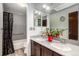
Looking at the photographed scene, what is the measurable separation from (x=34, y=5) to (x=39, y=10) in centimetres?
20

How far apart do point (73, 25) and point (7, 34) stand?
1.25m

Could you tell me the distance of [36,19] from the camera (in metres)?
2.30

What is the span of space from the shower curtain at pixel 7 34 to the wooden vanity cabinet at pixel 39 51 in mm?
451

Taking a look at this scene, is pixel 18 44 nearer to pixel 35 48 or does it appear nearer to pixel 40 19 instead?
pixel 35 48

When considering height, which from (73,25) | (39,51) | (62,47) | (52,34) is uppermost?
(73,25)

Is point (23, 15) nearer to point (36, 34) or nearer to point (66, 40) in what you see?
point (36, 34)

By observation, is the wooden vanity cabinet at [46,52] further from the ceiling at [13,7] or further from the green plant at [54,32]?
the ceiling at [13,7]

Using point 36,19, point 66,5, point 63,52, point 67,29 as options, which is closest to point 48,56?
point 63,52

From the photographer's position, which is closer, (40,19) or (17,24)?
(17,24)

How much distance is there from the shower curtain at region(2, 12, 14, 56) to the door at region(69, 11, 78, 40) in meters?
1.12

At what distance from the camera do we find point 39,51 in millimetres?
→ 2074

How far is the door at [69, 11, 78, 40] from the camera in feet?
6.15

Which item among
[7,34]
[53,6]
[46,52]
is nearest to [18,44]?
[7,34]

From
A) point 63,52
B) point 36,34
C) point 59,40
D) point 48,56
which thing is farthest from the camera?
point 36,34
